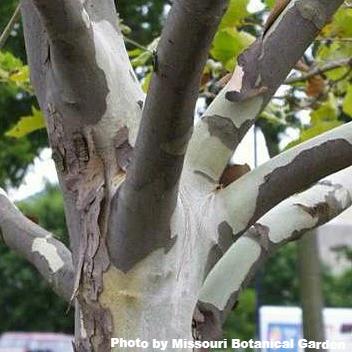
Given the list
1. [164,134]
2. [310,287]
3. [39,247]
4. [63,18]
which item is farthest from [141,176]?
[310,287]

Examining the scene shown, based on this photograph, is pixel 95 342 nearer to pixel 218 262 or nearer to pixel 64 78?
pixel 218 262

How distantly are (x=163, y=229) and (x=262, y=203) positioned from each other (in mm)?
243

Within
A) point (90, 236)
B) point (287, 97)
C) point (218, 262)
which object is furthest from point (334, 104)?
point (90, 236)

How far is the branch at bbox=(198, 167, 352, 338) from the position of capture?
6.14 ft

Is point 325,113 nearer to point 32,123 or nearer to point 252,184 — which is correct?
point 32,123

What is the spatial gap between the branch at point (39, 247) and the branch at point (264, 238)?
1.02ft

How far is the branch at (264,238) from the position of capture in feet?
6.14

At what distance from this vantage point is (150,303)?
1706mm

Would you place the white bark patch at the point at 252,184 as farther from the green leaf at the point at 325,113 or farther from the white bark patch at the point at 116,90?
the green leaf at the point at 325,113

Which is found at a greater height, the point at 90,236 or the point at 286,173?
the point at 286,173

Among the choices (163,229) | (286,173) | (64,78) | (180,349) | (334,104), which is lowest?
(180,349)

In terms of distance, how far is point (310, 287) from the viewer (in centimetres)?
399

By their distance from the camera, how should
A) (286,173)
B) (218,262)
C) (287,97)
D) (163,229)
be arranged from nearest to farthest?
(163,229) < (286,173) < (218,262) < (287,97)

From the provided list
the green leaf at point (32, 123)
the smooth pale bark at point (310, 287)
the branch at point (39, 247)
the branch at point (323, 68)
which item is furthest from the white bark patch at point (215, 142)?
the smooth pale bark at point (310, 287)
